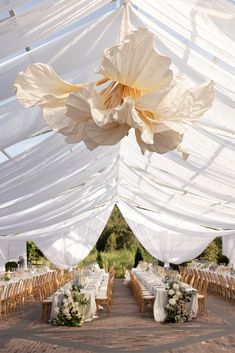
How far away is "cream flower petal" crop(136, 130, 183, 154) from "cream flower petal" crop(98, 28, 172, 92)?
24 centimetres

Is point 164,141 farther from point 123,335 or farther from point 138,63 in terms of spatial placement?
point 123,335

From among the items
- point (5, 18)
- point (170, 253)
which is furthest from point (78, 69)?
point (170, 253)

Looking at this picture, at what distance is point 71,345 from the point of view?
7.66m

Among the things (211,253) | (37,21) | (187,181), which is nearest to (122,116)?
(37,21)

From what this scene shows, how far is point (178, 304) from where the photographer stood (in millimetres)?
9914

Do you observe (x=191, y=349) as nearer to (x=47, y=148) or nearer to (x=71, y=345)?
(x=71, y=345)

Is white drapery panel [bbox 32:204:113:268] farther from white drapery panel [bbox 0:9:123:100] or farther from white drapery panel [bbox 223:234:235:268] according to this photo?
white drapery panel [bbox 0:9:123:100]

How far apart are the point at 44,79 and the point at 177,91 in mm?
703

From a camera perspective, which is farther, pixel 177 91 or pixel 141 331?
pixel 141 331

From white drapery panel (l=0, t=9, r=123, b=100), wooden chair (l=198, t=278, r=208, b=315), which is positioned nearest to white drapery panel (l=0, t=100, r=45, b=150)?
white drapery panel (l=0, t=9, r=123, b=100)

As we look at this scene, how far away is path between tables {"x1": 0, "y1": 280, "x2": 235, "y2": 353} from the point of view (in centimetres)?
739

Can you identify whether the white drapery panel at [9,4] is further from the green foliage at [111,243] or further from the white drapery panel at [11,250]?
the green foliage at [111,243]

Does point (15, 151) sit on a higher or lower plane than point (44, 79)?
higher

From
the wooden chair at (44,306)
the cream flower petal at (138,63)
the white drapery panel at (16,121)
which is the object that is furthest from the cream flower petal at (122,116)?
the wooden chair at (44,306)
